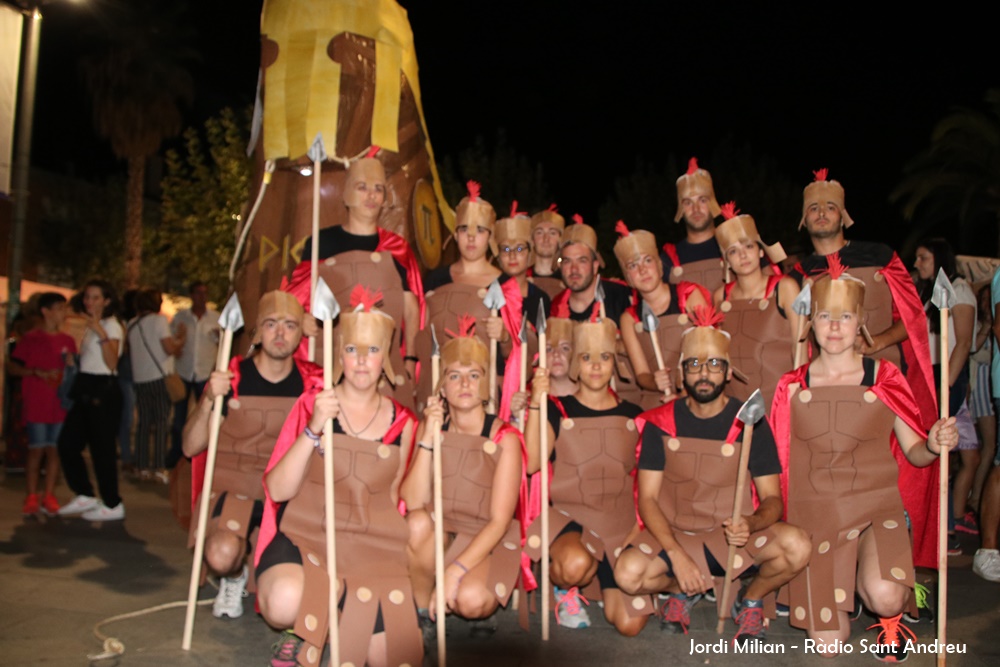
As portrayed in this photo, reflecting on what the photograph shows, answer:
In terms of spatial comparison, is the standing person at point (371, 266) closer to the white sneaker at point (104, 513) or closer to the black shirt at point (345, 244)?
the black shirt at point (345, 244)

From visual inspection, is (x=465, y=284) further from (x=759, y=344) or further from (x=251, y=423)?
(x=759, y=344)

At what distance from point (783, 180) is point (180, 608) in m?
20.7

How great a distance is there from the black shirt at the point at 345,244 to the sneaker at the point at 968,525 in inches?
191

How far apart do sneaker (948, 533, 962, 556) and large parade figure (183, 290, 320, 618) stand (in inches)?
177

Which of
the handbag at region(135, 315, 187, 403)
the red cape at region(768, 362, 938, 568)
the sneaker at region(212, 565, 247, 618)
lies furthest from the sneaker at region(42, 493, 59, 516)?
the red cape at region(768, 362, 938, 568)

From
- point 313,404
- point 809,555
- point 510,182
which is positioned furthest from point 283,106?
point 510,182

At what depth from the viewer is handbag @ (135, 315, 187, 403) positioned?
29.7ft

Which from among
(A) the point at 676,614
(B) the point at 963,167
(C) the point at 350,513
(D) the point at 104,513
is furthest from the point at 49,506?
(B) the point at 963,167

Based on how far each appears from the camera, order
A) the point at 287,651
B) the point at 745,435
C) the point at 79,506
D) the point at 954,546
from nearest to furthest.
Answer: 1. the point at 287,651
2. the point at 745,435
3. the point at 954,546
4. the point at 79,506

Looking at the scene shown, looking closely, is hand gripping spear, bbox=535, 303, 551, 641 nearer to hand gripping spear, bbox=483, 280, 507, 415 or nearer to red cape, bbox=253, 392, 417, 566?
hand gripping spear, bbox=483, 280, 507, 415

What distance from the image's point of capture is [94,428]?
718 centimetres

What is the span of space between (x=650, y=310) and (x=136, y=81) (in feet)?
66.0

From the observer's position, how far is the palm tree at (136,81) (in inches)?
875

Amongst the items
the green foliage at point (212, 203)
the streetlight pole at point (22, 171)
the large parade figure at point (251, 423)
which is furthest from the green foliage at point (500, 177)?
the large parade figure at point (251, 423)
